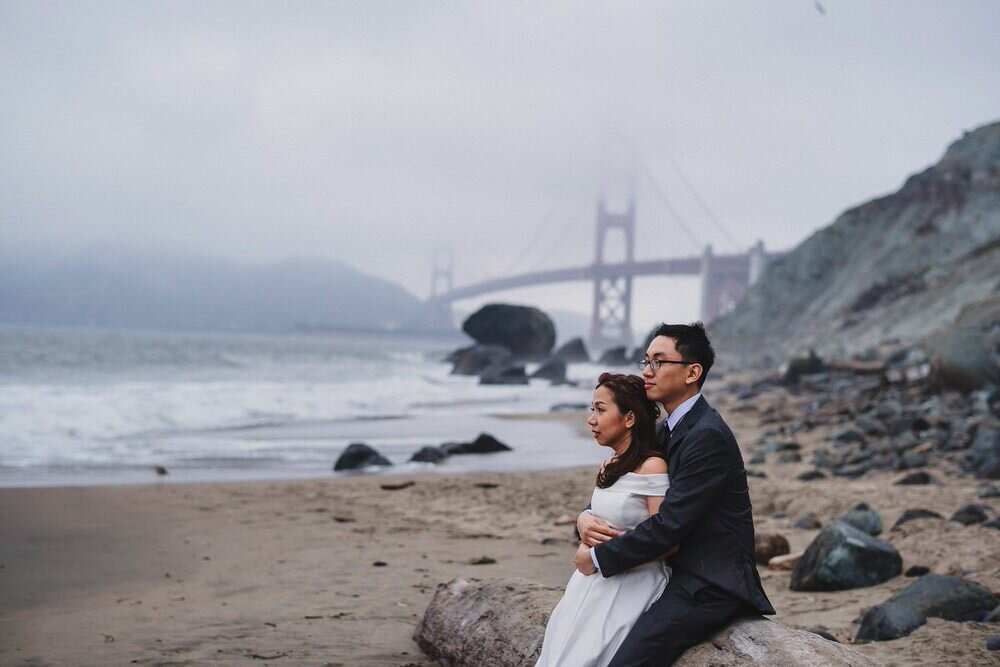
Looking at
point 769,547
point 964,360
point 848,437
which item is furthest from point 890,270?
point 769,547

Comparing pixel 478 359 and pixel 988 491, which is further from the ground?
pixel 988 491

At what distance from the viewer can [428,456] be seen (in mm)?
10867

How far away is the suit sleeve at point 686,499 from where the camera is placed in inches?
90.8

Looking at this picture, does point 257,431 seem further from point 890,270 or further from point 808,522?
point 890,270

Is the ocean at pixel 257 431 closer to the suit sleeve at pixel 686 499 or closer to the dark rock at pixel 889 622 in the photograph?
the dark rock at pixel 889 622

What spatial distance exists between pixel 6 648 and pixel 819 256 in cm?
3347

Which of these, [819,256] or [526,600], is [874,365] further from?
[819,256]

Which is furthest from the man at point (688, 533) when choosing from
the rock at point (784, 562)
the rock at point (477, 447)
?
the rock at point (477, 447)

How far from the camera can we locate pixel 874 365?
16.5 metres

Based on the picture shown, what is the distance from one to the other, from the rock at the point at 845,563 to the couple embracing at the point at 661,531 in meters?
2.58

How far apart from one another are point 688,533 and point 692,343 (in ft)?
1.63

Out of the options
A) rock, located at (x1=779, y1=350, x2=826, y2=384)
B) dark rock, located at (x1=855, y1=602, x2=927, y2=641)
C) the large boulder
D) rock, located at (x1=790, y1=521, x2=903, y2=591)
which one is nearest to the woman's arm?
dark rock, located at (x1=855, y1=602, x2=927, y2=641)

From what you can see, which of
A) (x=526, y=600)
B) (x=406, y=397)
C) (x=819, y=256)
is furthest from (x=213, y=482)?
(x=819, y=256)

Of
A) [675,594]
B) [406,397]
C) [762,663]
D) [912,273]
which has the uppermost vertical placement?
[912,273]
